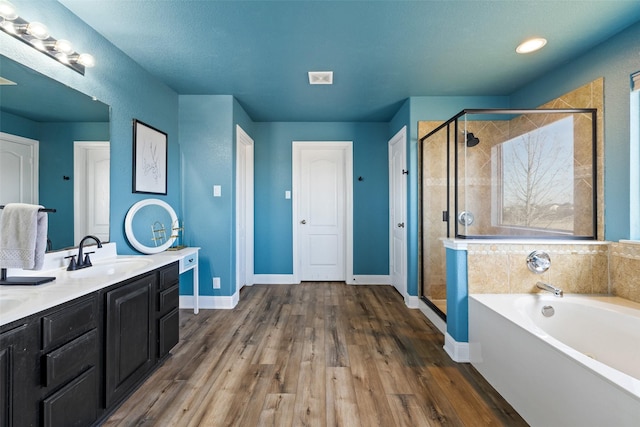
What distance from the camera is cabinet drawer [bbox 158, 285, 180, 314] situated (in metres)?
1.94

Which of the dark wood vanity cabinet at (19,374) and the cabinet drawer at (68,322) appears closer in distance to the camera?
the dark wood vanity cabinet at (19,374)

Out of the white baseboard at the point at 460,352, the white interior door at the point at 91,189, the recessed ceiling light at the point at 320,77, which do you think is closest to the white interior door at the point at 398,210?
the recessed ceiling light at the point at 320,77

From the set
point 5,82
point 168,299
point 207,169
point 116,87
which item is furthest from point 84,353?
point 207,169

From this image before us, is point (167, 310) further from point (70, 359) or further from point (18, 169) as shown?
point (18, 169)

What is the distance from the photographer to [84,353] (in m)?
1.30

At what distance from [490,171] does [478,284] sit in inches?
46.5

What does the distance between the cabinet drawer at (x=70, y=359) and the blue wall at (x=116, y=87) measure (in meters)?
1.10

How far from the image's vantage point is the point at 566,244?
2051mm

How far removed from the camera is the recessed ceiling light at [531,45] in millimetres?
2047

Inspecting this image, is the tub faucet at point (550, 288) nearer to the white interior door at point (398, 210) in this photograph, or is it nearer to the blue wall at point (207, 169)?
the white interior door at point (398, 210)

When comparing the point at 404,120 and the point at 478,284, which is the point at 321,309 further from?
the point at 404,120

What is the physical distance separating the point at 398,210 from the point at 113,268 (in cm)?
301

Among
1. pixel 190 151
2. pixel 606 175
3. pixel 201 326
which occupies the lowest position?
pixel 201 326

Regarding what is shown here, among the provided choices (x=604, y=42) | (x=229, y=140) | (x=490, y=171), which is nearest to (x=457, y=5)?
(x=604, y=42)
